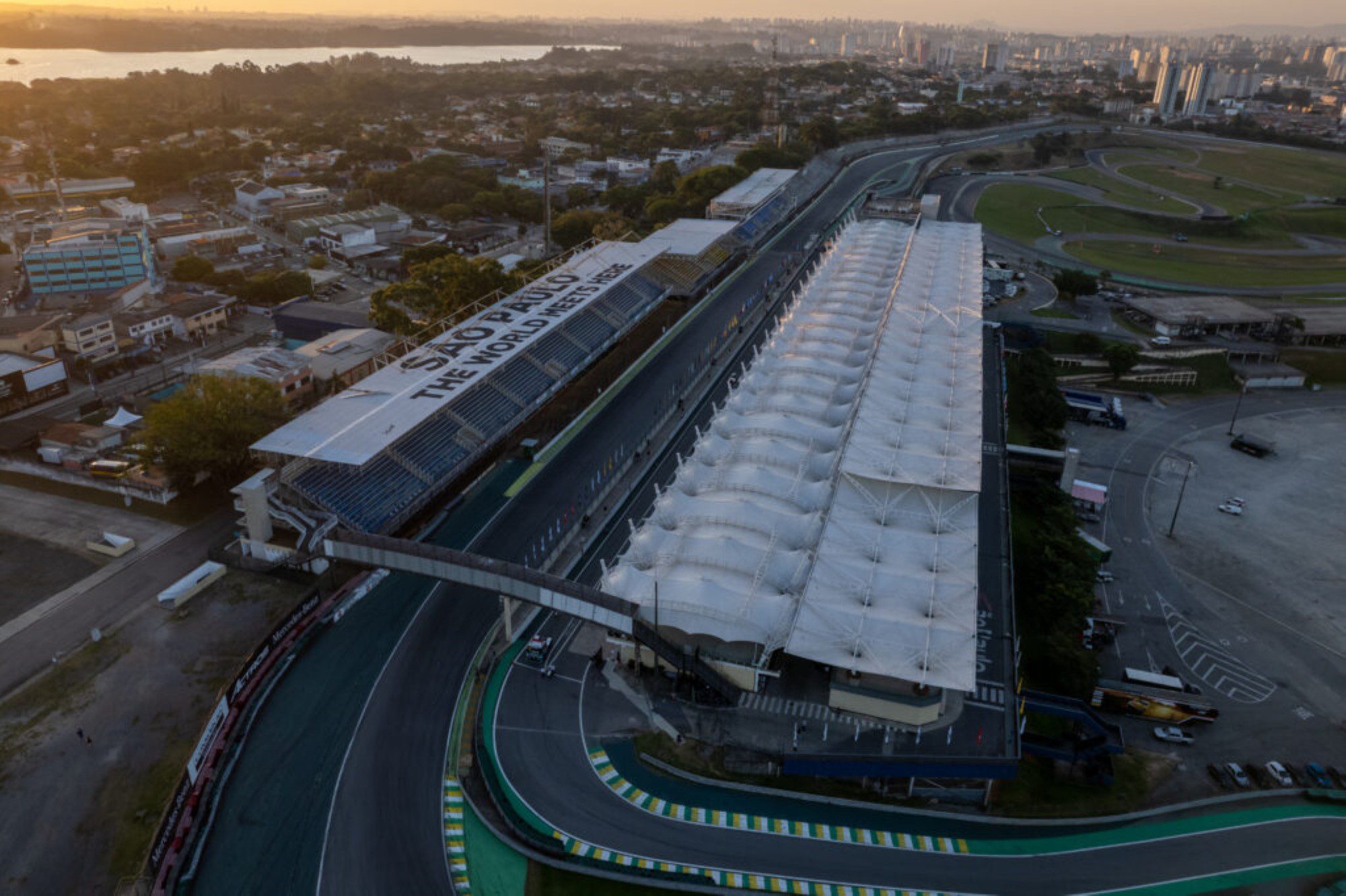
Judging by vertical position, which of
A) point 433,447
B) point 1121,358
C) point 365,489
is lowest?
point 1121,358

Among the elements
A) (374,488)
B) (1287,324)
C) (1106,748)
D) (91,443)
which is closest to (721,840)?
(1106,748)

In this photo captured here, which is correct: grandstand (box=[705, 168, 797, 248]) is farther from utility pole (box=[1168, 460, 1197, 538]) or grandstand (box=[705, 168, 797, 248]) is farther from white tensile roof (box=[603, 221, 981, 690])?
utility pole (box=[1168, 460, 1197, 538])

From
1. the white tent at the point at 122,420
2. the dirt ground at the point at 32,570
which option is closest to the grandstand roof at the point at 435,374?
the dirt ground at the point at 32,570

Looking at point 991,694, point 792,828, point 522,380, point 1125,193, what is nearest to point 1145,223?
point 1125,193

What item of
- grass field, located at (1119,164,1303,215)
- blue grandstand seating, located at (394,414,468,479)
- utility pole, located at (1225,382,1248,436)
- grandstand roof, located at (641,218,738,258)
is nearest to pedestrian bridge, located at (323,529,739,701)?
blue grandstand seating, located at (394,414,468,479)

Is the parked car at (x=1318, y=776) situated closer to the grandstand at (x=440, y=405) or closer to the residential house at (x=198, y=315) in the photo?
the grandstand at (x=440, y=405)

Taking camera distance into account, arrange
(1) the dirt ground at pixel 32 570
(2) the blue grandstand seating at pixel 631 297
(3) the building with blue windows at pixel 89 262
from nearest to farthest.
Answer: (1) the dirt ground at pixel 32 570 < (2) the blue grandstand seating at pixel 631 297 < (3) the building with blue windows at pixel 89 262

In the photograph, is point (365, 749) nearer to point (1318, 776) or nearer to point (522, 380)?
point (522, 380)
